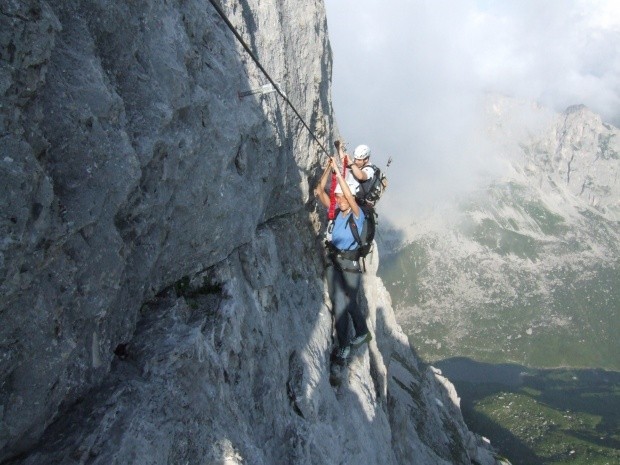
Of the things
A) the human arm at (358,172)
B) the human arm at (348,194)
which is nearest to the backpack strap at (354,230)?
the human arm at (348,194)

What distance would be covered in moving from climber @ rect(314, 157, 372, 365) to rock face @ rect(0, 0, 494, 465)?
94.7 inches

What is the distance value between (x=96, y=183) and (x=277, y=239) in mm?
8467

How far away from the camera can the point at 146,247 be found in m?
6.84

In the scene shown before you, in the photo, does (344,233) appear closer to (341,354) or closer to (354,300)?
(354,300)

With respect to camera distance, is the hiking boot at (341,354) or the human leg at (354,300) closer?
the human leg at (354,300)

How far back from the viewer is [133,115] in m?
6.23

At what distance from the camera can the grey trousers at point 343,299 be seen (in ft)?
49.0

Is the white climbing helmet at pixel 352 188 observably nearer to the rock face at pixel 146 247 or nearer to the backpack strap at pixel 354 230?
the backpack strap at pixel 354 230

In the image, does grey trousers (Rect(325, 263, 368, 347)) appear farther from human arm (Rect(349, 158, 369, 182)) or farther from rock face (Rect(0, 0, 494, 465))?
human arm (Rect(349, 158, 369, 182))

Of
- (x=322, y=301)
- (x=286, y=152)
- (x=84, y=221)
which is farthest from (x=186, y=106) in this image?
(x=322, y=301)

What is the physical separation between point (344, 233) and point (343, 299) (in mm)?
2527

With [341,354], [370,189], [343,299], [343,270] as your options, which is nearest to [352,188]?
[370,189]

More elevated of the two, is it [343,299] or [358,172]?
[358,172]

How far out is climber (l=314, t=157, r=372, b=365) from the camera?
1411 centimetres
